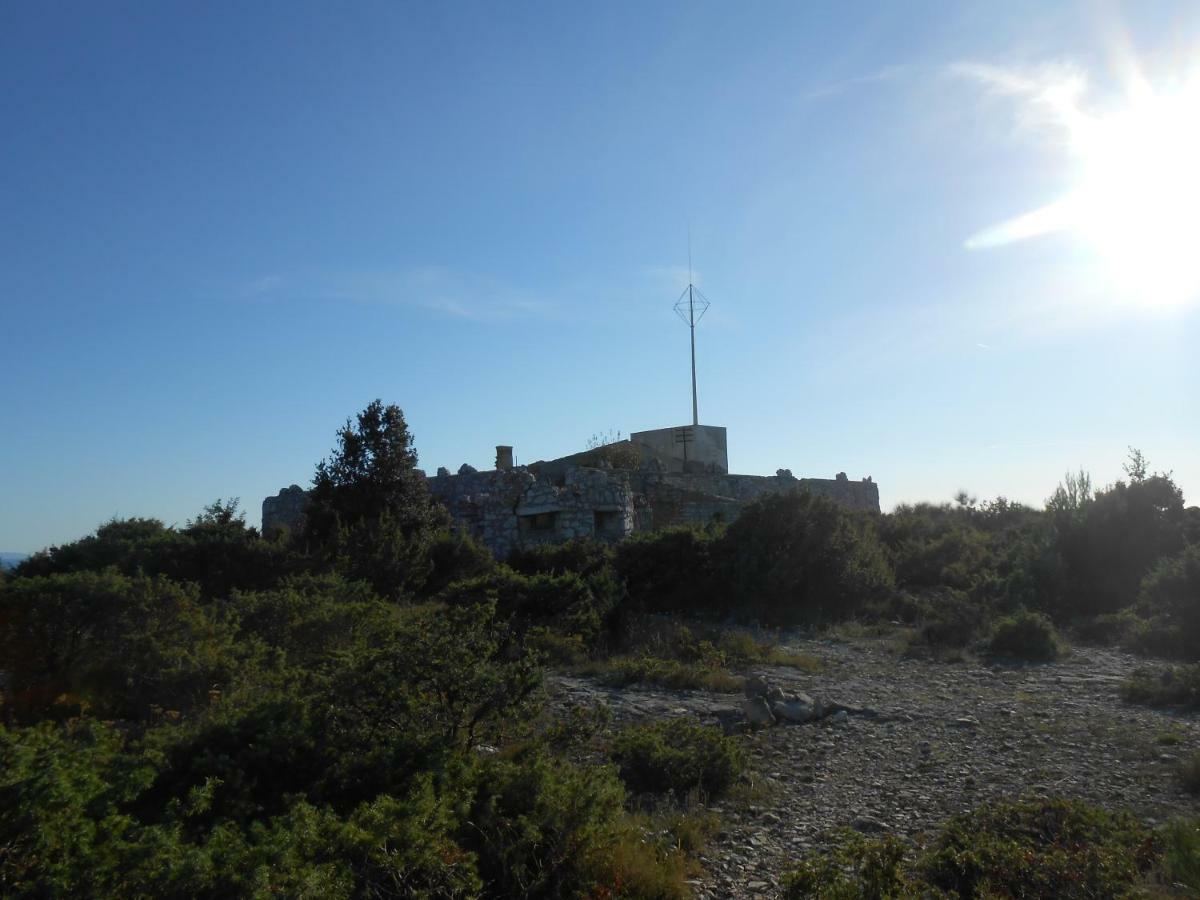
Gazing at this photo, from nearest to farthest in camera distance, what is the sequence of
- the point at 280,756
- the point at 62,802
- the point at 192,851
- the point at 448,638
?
the point at 192,851 → the point at 62,802 → the point at 280,756 → the point at 448,638

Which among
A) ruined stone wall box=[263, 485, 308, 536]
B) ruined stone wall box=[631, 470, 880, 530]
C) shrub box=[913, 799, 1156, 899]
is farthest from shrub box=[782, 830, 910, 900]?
ruined stone wall box=[263, 485, 308, 536]

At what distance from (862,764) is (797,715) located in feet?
3.93

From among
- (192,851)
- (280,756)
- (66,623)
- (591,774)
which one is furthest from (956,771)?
(66,623)

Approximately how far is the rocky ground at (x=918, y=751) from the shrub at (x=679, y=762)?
0.70 ft

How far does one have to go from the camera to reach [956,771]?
6246mm

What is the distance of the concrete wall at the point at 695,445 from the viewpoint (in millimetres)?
25641

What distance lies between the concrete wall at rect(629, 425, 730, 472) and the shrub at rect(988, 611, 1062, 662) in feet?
46.4

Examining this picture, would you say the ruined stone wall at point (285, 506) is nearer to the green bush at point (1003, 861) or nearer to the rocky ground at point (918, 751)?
the rocky ground at point (918, 751)

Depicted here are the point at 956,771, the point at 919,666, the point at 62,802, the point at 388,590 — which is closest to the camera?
the point at 62,802

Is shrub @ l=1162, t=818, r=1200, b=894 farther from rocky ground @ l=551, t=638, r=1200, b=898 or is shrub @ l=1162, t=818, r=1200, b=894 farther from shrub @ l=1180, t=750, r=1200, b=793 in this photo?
shrub @ l=1180, t=750, r=1200, b=793

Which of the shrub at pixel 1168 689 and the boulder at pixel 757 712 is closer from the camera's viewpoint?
the boulder at pixel 757 712

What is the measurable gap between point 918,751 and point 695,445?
62.6 feet

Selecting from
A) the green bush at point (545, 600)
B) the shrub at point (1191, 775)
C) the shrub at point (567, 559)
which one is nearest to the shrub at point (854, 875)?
the shrub at point (1191, 775)

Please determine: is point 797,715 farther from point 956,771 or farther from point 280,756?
point 280,756
